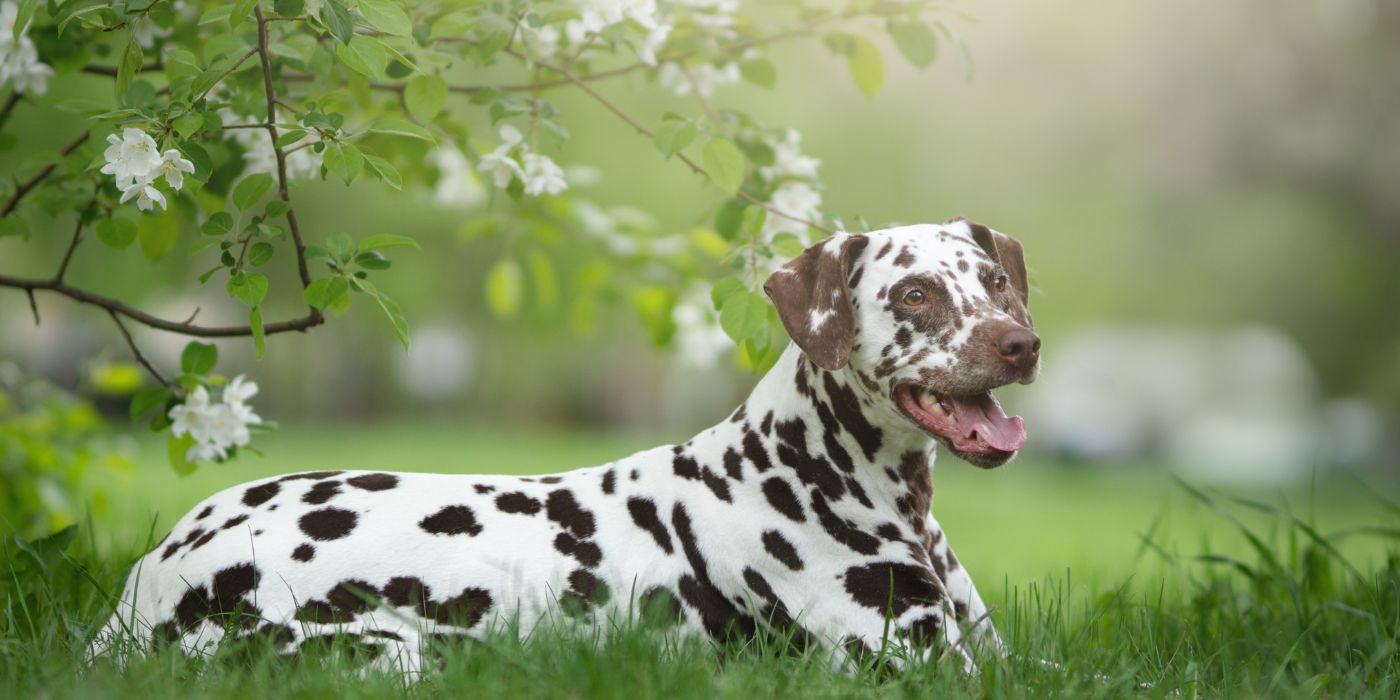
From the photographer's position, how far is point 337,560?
3549mm

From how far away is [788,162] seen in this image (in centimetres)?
463

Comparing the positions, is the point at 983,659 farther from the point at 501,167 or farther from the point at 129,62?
the point at 129,62

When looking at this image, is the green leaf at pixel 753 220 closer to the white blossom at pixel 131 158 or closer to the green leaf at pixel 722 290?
the green leaf at pixel 722 290

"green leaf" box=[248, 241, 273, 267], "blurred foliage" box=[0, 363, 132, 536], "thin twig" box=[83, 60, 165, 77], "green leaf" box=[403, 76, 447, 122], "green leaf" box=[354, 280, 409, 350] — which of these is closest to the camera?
"green leaf" box=[354, 280, 409, 350]

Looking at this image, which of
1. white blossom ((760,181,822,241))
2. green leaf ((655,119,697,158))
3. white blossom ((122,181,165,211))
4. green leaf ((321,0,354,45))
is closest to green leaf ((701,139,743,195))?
green leaf ((655,119,697,158))

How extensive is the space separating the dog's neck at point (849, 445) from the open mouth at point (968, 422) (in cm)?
10

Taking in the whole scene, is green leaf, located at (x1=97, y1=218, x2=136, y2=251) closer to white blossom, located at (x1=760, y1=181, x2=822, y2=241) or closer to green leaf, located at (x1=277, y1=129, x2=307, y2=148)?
green leaf, located at (x1=277, y1=129, x2=307, y2=148)

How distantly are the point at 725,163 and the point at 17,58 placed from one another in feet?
8.31

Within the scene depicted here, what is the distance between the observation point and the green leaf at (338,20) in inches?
125

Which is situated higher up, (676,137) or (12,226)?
(676,137)

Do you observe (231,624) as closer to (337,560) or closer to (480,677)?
(337,560)

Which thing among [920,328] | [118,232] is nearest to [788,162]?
[920,328]

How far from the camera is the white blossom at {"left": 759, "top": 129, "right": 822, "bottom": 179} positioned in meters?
4.61

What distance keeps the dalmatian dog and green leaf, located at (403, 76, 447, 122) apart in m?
1.19
